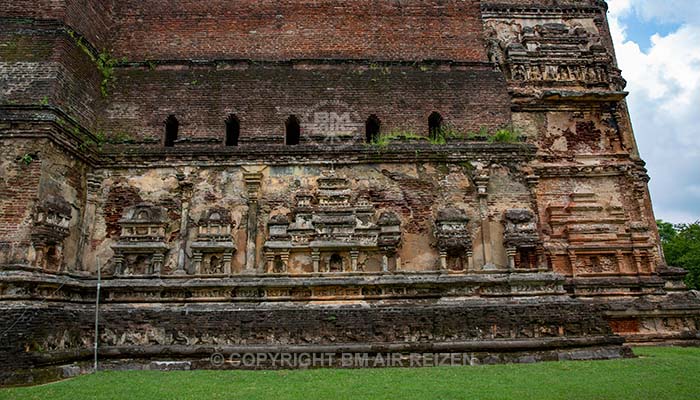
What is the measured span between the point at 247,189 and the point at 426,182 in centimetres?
451

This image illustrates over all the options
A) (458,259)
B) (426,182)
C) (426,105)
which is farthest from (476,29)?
(458,259)

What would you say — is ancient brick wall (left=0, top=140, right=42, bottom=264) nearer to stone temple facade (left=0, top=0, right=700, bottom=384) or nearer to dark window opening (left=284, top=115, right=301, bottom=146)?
stone temple facade (left=0, top=0, right=700, bottom=384)

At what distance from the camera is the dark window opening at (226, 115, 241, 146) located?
13477 mm

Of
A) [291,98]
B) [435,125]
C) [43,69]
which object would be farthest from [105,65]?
[435,125]

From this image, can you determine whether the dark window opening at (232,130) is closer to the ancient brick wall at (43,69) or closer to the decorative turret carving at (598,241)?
the ancient brick wall at (43,69)

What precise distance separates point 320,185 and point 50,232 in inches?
235

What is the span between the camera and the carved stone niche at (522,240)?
12.2 m

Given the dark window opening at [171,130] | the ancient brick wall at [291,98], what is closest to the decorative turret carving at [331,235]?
the ancient brick wall at [291,98]

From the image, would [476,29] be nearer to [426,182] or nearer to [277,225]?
[426,182]

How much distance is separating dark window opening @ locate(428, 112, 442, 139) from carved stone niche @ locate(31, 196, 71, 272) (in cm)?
908

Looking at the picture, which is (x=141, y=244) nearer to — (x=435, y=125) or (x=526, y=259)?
(x=435, y=125)

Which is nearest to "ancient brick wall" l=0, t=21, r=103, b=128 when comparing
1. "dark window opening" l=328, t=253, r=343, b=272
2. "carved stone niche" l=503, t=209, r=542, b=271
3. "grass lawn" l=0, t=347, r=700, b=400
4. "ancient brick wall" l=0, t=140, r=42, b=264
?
"ancient brick wall" l=0, t=140, r=42, b=264

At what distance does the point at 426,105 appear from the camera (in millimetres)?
13852

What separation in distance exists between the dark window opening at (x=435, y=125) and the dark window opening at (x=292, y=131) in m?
3.57
